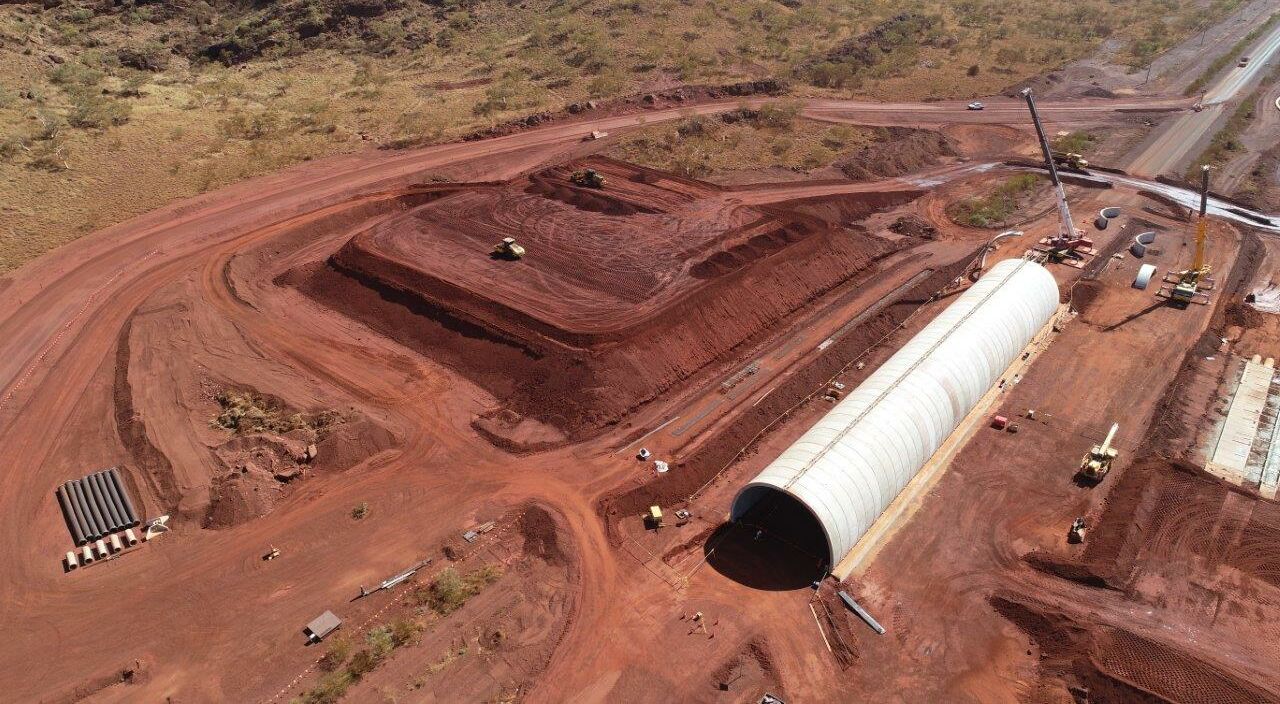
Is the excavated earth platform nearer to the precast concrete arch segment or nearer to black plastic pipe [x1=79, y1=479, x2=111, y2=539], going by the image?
the precast concrete arch segment

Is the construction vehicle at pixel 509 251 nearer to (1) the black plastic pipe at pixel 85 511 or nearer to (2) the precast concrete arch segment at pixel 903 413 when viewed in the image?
(2) the precast concrete arch segment at pixel 903 413

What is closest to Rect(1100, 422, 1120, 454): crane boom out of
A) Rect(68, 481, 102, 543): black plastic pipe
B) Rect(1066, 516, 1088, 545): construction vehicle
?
Rect(1066, 516, 1088, 545): construction vehicle

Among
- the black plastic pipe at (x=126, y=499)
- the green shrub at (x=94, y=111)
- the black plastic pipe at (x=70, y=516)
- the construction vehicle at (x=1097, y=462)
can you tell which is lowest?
the black plastic pipe at (x=70, y=516)

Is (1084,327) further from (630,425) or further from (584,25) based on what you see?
(584,25)

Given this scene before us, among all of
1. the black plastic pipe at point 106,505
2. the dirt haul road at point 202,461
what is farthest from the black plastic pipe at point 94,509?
the dirt haul road at point 202,461

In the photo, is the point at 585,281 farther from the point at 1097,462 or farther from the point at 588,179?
the point at 1097,462

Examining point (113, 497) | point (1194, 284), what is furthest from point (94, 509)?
point (1194, 284)
